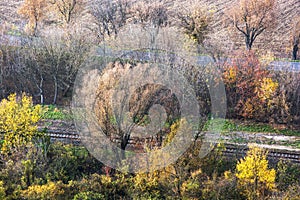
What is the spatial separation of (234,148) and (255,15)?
1845cm

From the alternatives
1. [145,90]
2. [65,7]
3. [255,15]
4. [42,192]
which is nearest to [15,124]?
[42,192]

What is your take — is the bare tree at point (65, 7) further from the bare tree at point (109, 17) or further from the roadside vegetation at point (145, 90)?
the bare tree at point (109, 17)

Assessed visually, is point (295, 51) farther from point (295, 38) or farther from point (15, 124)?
point (15, 124)

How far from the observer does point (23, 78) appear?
37719mm

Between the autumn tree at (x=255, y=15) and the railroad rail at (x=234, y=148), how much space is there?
15.9 meters

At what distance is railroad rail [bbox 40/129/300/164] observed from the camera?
2747 centimetres

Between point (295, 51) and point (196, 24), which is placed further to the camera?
point (196, 24)

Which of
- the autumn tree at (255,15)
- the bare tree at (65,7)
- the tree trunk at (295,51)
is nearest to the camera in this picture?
the autumn tree at (255,15)

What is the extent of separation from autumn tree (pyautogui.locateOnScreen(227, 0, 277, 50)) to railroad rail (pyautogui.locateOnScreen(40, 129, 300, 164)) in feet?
52.2

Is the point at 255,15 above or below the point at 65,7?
below

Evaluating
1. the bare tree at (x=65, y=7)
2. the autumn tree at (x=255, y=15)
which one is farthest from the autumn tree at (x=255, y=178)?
the bare tree at (x=65, y=7)

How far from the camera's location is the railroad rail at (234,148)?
1081 inches

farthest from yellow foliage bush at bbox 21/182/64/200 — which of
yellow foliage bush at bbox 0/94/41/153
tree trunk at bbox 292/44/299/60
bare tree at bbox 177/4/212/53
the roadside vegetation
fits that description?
tree trunk at bbox 292/44/299/60

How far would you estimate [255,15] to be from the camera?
41094 mm
